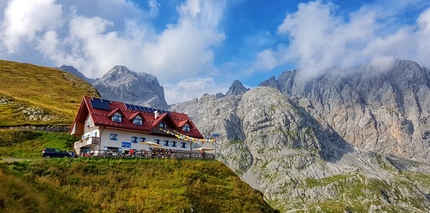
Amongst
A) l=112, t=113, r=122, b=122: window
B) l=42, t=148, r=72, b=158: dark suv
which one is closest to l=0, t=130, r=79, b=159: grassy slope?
l=42, t=148, r=72, b=158: dark suv

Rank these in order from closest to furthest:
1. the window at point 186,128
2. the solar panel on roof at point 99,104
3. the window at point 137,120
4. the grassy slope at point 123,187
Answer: the grassy slope at point 123,187
the solar panel on roof at point 99,104
the window at point 137,120
the window at point 186,128

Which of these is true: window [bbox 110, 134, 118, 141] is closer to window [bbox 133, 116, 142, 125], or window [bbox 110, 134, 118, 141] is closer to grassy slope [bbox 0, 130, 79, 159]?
window [bbox 133, 116, 142, 125]

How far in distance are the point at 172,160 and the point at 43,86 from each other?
110108 mm

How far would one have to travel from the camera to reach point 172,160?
51.4 metres

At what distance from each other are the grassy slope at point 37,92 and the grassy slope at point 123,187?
46.4 metres

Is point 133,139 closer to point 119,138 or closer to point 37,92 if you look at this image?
point 119,138

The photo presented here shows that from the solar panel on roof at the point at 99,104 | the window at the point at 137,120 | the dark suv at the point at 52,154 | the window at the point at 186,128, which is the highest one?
the solar panel on roof at the point at 99,104

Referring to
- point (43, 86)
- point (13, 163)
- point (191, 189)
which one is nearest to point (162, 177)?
point (191, 189)

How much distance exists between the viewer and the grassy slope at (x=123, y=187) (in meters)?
29.5

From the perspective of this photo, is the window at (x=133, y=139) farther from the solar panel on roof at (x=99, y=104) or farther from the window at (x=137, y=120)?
the solar panel on roof at (x=99, y=104)

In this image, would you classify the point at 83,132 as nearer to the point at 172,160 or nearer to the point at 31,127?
the point at 31,127

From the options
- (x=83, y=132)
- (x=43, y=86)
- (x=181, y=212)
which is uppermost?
(x=43, y=86)

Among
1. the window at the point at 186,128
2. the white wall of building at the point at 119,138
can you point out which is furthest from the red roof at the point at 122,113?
the white wall of building at the point at 119,138

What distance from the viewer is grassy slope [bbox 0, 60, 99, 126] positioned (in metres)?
87.8
